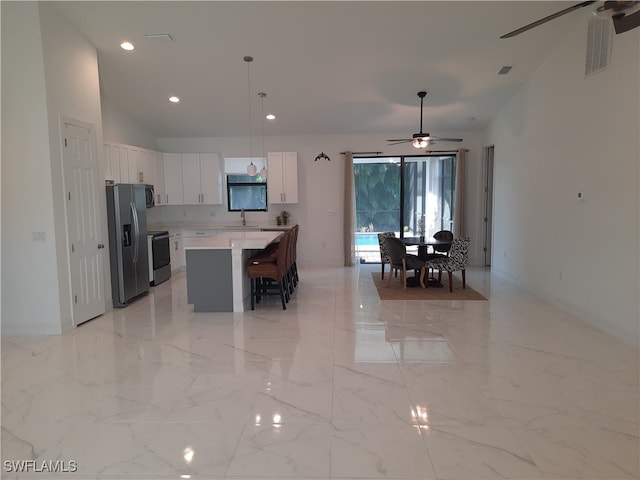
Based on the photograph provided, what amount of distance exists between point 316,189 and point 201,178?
2474mm

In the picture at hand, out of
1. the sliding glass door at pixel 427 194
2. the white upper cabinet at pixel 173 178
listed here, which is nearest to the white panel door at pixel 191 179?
the white upper cabinet at pixel 173 178

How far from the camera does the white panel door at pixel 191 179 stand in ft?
27.6

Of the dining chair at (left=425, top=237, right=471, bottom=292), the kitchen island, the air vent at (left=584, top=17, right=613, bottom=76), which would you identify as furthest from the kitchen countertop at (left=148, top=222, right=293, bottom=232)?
the air vent at (left=584, top=17, right=613, bottom=76)

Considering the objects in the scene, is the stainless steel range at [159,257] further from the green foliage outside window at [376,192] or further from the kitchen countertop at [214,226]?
the green foliage outside window at [376,192]

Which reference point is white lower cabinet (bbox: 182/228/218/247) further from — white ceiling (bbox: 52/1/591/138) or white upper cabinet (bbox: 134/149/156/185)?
white ceiling (bbox: 52/1/591/138)

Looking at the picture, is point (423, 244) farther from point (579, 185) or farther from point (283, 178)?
point (283, 178)

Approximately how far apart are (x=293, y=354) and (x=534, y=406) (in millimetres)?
2047

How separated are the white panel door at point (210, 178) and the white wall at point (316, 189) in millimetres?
349

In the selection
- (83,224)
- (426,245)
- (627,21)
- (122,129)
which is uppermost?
(122,129)

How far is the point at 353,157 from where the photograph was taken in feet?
28.8

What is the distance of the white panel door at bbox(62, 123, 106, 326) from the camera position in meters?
4.63

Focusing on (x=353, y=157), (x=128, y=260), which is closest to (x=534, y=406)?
(x=128, y=260)

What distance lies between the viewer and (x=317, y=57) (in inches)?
213

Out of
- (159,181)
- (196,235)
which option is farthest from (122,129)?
(196,235)
